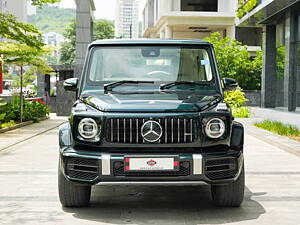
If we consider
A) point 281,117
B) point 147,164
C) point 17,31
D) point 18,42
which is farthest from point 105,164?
point 281,117

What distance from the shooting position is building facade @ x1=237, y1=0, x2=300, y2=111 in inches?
1148

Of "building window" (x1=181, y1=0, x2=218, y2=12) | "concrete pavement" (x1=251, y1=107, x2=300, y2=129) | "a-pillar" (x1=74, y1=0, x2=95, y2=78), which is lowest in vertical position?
"concrete pavement" (x1=251, y1=107, x2=300, y2=129)

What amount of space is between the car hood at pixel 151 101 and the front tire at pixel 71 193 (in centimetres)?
90

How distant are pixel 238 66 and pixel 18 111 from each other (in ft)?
68.1

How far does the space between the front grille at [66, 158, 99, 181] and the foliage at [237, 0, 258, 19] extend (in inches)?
1009

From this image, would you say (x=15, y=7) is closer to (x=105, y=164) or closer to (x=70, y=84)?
(x=70, y=84)

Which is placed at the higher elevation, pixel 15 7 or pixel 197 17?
pixel 15 7

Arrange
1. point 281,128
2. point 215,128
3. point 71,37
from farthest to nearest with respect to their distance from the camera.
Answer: point 71,37
point 281,128
point 215,128

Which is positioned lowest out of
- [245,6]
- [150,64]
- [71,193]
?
[71,193]

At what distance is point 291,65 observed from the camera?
2988 centimetres

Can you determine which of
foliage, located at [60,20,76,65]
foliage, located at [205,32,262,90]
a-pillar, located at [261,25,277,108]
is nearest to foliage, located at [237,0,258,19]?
a-pillar, located at [261,25,277,108]

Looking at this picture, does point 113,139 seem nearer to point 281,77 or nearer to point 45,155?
point 45,155

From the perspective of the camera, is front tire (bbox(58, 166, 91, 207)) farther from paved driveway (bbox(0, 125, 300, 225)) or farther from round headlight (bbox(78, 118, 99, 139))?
round headlight (bbox(78, 118, 99, 139))

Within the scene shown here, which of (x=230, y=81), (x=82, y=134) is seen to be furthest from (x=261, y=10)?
(x=82, y=134)
